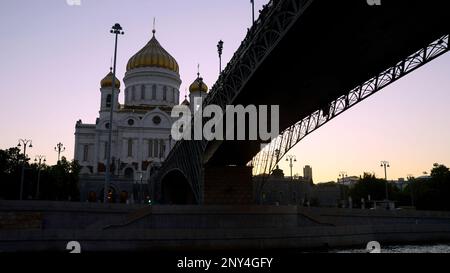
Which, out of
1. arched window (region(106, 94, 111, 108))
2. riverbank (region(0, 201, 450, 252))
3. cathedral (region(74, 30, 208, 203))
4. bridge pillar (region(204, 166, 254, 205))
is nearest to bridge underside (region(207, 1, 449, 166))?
riverbank (region(0, 201, 450, 252))

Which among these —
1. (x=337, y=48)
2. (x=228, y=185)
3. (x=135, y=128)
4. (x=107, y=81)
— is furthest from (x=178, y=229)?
(x=107, y=81)

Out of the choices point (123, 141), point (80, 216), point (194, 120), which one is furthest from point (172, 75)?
point (80, 216)

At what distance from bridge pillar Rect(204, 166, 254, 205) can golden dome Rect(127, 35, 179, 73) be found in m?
55.7

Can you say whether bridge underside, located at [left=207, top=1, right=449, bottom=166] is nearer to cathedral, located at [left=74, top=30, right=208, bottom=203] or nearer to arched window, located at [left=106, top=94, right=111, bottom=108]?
cathedral, located at [left=74, top=30, right=208, bottom=203]

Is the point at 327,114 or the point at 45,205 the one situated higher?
the point at 327,114

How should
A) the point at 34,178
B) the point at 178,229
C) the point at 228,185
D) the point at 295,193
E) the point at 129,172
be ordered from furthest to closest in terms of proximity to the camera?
1. the point at 129,172
2. the point at 295,193
3. the point at 34,178
4. the point at 228,185
5. the point at 178,229

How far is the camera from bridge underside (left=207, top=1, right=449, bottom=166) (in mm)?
17234

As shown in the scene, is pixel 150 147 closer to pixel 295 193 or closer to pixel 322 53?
pixel 295 193

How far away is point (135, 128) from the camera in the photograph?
88750 millimetres

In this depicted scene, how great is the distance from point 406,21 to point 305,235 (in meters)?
16.8

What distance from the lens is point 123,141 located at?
8819cm

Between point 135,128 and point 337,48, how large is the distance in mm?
71394

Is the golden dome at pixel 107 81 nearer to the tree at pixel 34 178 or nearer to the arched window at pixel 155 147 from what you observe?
the arched window at pixel 155 147
